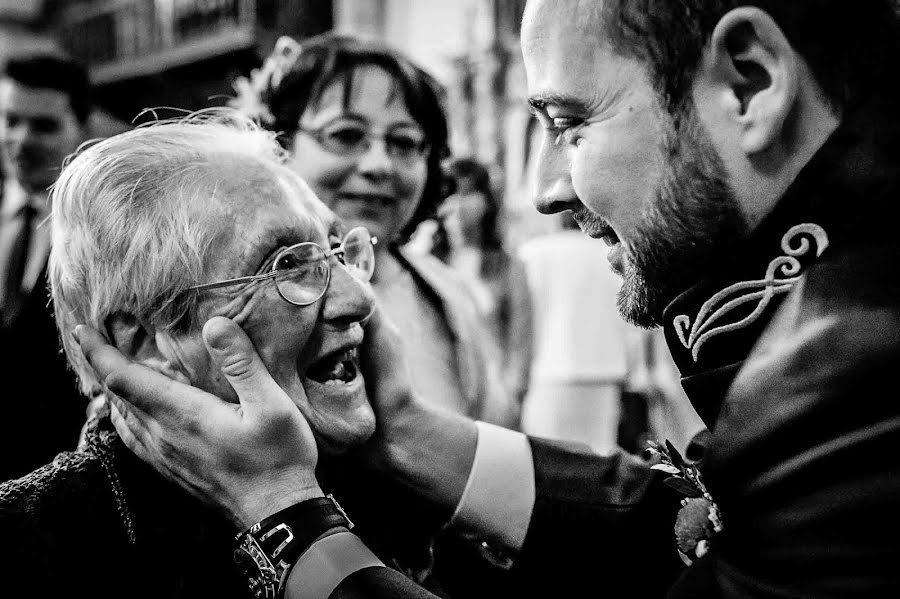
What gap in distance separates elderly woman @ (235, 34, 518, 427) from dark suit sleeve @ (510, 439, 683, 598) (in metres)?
0.56

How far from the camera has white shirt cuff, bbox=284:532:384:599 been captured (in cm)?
119

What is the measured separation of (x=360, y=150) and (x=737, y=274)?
1294 millimetres

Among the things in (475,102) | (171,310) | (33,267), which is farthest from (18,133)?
(475,102)

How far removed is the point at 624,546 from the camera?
1616mm

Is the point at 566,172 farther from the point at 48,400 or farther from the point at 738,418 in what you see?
the point at 48,400

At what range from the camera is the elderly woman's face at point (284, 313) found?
145 centimetres

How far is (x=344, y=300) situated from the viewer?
154 centimetres

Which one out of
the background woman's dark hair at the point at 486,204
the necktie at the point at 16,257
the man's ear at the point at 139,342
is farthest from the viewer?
the background woman's dark hair at the point at 486,204

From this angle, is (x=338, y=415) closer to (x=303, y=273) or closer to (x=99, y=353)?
(x=303, y=273)

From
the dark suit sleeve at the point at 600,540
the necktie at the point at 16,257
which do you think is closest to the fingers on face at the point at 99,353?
the dark suit sleeve at the point at 600,540

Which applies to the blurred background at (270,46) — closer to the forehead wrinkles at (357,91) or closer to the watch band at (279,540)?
the forehead wrinkles at (357,91)

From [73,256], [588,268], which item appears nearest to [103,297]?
[73,256]

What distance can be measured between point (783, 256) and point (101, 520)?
1.17 metres

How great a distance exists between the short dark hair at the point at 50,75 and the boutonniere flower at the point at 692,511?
3.04m
